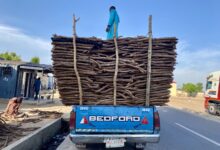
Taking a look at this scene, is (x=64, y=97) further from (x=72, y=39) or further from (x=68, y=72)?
(x=72, y=39)

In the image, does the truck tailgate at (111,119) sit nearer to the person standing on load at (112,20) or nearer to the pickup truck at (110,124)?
the pickup truck at (110,124)

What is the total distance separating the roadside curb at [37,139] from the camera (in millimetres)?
6448

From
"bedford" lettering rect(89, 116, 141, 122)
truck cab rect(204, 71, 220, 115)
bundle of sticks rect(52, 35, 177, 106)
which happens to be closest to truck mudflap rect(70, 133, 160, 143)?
"bedford" lettering rect(89, 116, 141, 122)

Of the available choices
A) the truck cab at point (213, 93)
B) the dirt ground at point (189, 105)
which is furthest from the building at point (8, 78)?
the dirt ground at point (189, 105)

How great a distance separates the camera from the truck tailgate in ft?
23.8

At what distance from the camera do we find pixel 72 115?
727 cm

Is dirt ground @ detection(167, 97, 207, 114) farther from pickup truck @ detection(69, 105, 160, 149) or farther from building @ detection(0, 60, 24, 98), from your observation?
pickup truck @ detection(69, 105, 160, 149)

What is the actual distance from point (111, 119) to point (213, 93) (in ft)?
69.1

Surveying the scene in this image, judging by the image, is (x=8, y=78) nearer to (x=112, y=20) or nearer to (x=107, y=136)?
(x=112, y=20)

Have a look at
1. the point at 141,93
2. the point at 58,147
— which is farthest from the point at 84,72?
the point at 58,147

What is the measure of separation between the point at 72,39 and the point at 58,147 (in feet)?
11.1

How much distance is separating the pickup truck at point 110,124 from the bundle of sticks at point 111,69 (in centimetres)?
21

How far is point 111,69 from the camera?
7.36 metres

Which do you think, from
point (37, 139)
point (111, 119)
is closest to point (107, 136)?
point (111, 119)
